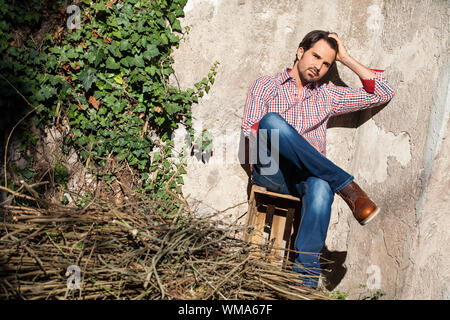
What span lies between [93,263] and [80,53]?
1717mm

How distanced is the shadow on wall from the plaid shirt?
164mm

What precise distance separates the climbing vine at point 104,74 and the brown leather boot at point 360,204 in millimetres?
1439

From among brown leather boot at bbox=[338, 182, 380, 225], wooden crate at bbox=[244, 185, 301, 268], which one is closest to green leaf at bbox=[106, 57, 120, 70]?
wooden crate at bbox=[244, 185, 301, 268]

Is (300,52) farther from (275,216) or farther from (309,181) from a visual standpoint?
(275,216)

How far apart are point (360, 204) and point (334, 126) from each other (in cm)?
106

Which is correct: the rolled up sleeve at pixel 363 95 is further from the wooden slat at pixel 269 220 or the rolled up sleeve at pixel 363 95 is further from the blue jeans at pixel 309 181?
the wooden slat at pixel 269 220

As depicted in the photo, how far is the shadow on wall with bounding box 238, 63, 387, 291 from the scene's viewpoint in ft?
12.1

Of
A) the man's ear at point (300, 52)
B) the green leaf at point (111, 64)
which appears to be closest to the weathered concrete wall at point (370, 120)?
the man's ear at point (300, 52)

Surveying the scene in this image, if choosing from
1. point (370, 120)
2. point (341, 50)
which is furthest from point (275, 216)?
point (341, 50)

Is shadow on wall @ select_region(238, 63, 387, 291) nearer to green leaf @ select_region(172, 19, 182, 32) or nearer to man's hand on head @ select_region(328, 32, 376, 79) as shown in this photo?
man's hand on head @ select_region(328, 32, 376, 79)

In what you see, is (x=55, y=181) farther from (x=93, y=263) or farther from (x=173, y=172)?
(x=93, y=263)

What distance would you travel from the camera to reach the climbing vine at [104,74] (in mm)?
3383

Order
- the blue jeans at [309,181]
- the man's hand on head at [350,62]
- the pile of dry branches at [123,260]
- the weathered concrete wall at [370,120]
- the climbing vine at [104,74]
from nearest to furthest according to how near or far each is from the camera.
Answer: the pile of dry branches at [123,260] < the weathered concrete wall at [370,120] < the blue jeans at [309,181] < the climbing vine at [104,74] < the man's hand on head at [350,62]

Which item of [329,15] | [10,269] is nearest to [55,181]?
[10,269]
